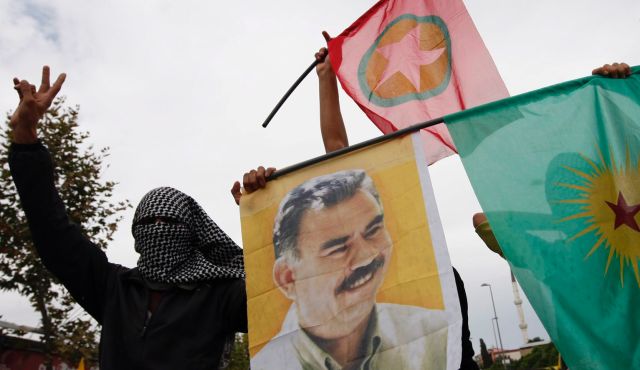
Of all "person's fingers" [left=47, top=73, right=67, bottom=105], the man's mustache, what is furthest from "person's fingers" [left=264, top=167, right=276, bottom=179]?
"person's fingers" [left=47, top=73, right=67, bottom=105]

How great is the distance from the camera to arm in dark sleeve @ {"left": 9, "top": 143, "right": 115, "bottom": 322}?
8.20 ft

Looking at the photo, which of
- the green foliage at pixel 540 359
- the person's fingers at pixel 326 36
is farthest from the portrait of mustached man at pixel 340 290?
the green foliage at pixel 540 359

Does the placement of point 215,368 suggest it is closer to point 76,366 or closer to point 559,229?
point 559,229

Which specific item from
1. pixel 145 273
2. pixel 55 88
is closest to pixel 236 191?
pixel 145 273

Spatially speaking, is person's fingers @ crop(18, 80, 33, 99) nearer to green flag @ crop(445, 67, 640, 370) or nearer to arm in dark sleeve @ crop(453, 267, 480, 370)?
green flag @ crop(445, 67, 640, 370)

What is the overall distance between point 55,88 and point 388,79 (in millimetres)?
2277

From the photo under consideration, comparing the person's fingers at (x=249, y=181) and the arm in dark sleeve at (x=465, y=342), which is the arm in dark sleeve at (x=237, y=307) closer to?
the person's fingers at (x=249, y=181)

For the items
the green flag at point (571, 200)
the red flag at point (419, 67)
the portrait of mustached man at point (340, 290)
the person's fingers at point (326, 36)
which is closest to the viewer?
the green flag at point (571, 200)

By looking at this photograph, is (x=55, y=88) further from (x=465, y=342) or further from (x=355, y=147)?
(x=465, y=342)

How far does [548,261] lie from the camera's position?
2.23 meters

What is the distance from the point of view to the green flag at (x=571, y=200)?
2.15 m

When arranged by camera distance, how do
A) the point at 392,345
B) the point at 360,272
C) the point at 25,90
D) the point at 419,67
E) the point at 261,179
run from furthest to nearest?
1. the point at 419,67
2. the point at 261,179
3. the point at 25,90
4. the point at 360,272
5. the point at 392,345

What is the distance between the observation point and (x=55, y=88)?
277 cm

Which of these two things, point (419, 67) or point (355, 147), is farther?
point (419, 67)
